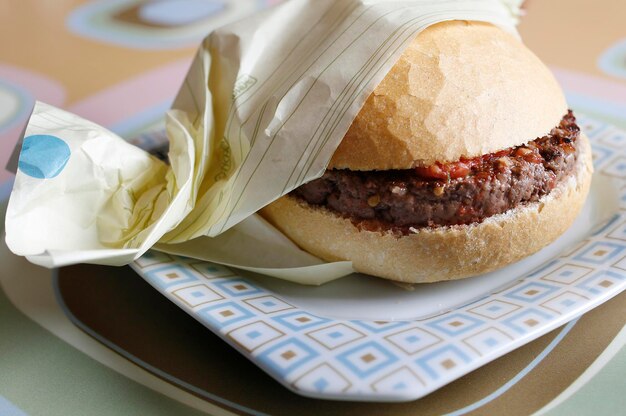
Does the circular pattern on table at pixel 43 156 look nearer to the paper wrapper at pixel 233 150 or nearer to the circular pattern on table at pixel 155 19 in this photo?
the paper wrapper at pixel 233 150

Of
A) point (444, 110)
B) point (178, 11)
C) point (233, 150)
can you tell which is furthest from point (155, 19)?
point (444, 110)

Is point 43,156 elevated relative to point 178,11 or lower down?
lower down

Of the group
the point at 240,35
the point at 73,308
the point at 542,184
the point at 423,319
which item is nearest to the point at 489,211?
the point at 542,184

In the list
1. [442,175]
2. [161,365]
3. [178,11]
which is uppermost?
[178,11]

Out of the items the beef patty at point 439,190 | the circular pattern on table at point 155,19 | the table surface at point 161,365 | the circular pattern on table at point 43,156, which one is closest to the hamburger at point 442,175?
the beef patty at point 439,190

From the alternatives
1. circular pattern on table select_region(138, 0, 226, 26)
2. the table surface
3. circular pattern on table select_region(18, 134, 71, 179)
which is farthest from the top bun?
circular pattern on table select_region(138, 0, 226, 26)

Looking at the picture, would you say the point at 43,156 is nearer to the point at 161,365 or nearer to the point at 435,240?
the point at 161,365
